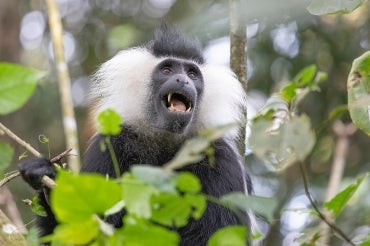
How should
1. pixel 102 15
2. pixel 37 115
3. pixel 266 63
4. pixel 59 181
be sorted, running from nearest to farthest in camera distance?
pixel 59 181
pixel 266 63
pixel 37 115
pixel 102 15

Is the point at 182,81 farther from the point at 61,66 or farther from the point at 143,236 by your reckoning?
the point at 143,236

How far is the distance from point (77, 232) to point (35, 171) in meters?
1.57

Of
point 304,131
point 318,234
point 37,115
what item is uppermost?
point 304,131

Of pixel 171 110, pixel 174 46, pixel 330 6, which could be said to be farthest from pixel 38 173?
pixel 174 46

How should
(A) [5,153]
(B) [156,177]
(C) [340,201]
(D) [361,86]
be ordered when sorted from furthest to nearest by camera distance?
(D) [361,86] → (C) [340,201] → (A) [5,153] → (B) [156,177]

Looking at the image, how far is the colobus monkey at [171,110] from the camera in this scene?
3248 millimetres

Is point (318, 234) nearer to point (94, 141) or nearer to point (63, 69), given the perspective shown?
point (94, 141)

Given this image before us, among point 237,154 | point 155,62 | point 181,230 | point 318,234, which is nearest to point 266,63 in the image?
point 155,62

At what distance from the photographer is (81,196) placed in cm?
119

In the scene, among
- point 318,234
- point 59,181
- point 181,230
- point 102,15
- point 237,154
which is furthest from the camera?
point 102,15

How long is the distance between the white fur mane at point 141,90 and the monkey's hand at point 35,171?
94 centimetres

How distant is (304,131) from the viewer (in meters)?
1.29

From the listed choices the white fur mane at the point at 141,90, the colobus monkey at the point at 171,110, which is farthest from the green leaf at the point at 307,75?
the white fur mane at the point at 141,90

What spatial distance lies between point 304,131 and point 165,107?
2.32 metres
